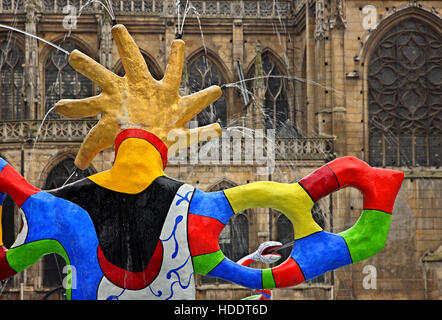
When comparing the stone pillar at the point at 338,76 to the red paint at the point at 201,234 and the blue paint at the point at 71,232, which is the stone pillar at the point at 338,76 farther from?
the blue paint at the point at 71,232

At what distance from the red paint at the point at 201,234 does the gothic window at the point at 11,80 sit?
20.3 m

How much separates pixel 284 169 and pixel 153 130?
13508 mm

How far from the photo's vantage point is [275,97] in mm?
27391

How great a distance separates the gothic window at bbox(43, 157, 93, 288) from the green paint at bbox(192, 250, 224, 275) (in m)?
13.7

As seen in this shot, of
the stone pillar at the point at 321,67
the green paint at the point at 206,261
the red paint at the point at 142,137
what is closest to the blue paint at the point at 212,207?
the green paint at the point at 206,261

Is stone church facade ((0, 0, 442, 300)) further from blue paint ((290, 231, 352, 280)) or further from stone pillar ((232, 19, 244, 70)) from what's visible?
blue paint ((290, 231, 352, 280))

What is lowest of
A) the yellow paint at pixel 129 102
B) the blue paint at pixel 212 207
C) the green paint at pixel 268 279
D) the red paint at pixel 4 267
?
the green paint at pixel 268 279

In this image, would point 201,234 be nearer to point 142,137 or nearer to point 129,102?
point 142,137

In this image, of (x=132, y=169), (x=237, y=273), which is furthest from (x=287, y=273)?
(x=132, y=169)

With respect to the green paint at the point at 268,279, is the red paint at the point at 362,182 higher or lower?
higher

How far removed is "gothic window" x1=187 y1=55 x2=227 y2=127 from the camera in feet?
89.4

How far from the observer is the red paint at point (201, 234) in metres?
8.10

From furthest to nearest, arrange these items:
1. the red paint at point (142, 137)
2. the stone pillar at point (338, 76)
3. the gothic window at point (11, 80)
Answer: the gothic window at point (11, 80) < the stone pillar at point (338, 76) < the red paint at point (142, 137)
